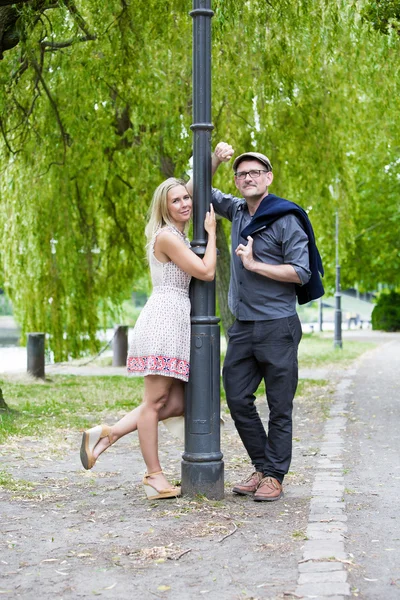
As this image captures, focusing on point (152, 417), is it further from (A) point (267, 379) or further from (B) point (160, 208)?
(B) point (160, 208)

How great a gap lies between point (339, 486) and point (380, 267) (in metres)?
33.6

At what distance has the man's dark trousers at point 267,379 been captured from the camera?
232 inches

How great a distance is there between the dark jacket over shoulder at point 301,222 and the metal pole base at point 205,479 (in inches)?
45.6

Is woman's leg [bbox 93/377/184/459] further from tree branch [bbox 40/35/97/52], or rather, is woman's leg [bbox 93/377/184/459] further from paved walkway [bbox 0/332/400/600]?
tree branch [bbox 40/35/97/52]

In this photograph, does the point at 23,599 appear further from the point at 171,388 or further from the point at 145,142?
the point at 145,142

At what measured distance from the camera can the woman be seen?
18.9ft

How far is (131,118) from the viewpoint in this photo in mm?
14344

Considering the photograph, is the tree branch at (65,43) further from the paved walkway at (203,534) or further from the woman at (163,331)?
the woman at (163,331)

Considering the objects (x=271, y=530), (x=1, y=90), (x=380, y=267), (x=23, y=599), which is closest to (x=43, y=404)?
(x=1, y=90)

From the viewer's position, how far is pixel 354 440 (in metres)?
8.95

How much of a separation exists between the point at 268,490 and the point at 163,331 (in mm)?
1160

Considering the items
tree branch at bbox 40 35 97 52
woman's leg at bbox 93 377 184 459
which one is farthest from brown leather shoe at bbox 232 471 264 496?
tree branch at bbox 40 35 97 52

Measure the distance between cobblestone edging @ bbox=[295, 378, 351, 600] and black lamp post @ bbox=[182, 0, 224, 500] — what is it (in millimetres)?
679

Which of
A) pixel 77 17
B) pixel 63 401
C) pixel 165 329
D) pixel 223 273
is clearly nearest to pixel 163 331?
pixel 165 329
